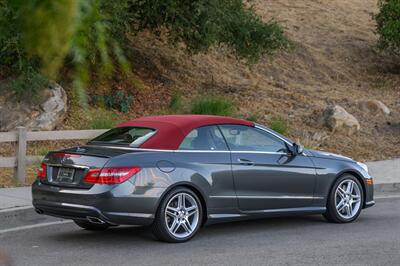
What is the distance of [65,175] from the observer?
8.32 metres

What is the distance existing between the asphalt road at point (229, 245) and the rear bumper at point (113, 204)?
1.12ft

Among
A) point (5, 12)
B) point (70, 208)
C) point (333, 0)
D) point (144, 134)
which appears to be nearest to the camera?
point (5, 12)

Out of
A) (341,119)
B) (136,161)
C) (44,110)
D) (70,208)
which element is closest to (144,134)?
(136,161)

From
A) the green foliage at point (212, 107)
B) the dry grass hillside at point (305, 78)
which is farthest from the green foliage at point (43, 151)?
the green foliage at point (212, 107)

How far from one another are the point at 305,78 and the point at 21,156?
41.7 feet

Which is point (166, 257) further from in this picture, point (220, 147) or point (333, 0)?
point (333, 0)

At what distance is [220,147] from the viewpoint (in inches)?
Answer: 352

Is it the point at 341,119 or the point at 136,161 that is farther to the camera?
the point at 341,119

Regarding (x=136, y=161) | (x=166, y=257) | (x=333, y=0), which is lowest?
(x=166, y=257)

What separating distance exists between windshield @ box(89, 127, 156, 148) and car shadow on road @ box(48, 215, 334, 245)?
42.5 inches

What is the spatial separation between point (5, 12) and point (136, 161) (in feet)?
21.4

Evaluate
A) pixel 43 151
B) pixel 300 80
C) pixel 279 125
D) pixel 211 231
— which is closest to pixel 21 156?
pixel 43 151

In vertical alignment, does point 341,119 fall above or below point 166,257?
above

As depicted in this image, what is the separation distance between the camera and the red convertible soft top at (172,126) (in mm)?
8514
